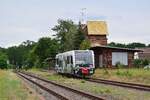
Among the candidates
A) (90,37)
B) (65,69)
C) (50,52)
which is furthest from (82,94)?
(50,52)

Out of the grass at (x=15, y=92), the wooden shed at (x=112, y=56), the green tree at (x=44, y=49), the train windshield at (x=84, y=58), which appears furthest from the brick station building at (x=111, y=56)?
the green tree at (x=44, y=49)

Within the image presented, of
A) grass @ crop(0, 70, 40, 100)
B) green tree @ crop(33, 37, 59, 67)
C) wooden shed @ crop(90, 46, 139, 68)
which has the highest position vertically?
green tree @ crop(33, 37, 59, 67)

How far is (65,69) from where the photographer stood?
52.2 meters

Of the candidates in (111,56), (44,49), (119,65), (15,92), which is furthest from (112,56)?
(44,49)

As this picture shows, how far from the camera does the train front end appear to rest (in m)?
46.2

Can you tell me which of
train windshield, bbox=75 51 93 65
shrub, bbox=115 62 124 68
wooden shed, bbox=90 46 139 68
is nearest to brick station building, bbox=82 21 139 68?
wooden shed, bbox=90 46 139 68

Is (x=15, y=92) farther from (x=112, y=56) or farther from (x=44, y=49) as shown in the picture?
(x=44, y=49)

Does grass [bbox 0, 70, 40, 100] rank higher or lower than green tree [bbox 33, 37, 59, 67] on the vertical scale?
lower

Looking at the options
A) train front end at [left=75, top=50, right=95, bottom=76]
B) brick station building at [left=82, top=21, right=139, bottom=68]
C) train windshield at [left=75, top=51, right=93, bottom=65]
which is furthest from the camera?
brick station building at [left=82, top=21, right=139, bottom=68]

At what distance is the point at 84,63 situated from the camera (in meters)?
46.8

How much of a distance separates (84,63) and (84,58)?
0.52m

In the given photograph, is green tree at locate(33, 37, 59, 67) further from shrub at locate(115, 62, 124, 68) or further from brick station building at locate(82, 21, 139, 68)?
shrub at locate(115, 62, 124, 68)

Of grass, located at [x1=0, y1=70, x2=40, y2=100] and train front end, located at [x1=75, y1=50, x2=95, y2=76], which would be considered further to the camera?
train front end, located at [x1=75, y1=50, x2=95, y2=76]

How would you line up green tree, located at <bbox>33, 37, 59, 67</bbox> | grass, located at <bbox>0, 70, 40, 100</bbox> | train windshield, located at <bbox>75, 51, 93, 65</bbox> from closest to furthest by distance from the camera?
grass, located at <bbox>0, 70, 40, 100</bbox> → train windshield, located at <bbox>75, 51, 93, 65</bbox> → green tree, located at <bbox>33, 37, 59, 67</bbox>
